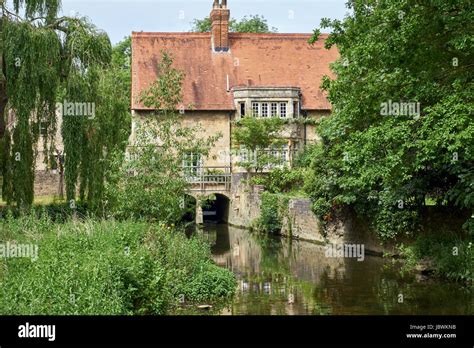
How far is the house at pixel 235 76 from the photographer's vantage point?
38.8 m

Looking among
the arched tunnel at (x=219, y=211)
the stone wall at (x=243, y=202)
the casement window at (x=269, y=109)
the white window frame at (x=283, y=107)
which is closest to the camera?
the stone wall at (x=243, y=202)

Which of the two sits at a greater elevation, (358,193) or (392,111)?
(392,111)

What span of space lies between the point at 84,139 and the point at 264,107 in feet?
62.8

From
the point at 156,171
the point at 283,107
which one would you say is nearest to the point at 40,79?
the point at 156,171

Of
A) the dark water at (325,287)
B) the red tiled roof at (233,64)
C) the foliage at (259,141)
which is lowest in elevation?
the dark water at (325,287)

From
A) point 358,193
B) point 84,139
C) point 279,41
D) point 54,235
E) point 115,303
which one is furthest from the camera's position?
point 279,41

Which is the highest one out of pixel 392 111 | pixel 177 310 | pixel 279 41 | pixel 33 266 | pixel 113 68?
pixel 279 41

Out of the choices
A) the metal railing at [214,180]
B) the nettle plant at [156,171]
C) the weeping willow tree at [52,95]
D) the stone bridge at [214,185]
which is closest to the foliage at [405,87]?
the nettle plant at [156,171]

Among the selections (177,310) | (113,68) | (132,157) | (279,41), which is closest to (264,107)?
(279,41)

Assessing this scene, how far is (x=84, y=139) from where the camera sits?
20891mm

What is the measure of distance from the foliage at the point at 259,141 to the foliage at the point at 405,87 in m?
15.7

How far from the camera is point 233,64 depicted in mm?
41219

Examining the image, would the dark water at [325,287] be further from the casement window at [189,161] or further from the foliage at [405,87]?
the casement window at [189,161]
